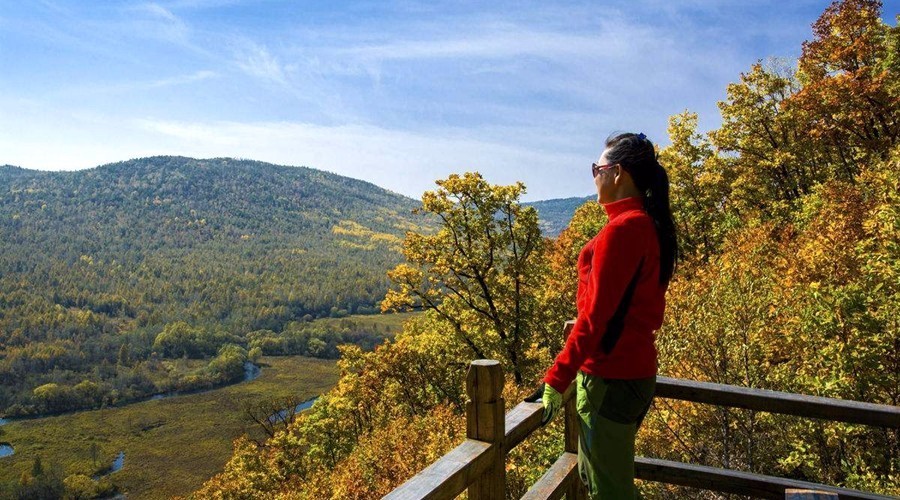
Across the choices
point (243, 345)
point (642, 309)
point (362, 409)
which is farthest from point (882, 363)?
point (243, 345)

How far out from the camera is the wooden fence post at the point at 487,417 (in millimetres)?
2893

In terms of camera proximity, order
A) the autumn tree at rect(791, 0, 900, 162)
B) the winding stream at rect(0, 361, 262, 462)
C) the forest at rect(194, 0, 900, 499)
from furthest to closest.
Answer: the winding stream at rect(0, 361, 262, 462) < the autumn tree at rect(791, 0, 900, 162) < the forest at rect(194, 0, 900, 499)

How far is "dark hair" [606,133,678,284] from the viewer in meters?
3.13

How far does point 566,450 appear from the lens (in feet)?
13.9

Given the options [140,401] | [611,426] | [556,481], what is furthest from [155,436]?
[611,426]

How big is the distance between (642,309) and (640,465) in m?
1.74

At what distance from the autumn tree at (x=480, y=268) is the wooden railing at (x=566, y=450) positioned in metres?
18.6

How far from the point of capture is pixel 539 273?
24.6 metres

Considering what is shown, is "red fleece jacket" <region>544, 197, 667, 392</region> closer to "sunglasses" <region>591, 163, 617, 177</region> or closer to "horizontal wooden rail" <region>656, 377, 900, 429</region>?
"sunglasses" <region>591, 163, 617, 177</region>

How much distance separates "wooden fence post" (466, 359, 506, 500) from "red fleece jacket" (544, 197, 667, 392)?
337 mm

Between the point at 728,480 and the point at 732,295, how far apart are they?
842 centimetres

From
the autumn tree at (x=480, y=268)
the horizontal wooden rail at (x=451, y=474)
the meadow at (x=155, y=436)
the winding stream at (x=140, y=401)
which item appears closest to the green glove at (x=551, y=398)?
the horizontal wooden rail at (x=451, y=474)

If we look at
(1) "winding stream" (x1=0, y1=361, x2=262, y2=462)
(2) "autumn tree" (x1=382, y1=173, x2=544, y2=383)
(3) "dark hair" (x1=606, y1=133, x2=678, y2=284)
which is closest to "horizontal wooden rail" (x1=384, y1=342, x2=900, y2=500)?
(3) "dark hair" (x1=606, y1=133, x2=678, y2=284)

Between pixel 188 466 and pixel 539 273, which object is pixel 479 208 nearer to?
pixel 539 273
